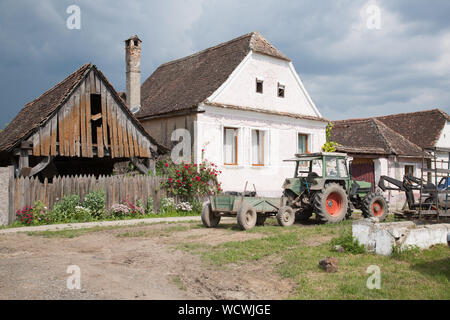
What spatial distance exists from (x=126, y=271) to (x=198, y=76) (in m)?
14.6

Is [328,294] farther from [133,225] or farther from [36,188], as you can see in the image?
[36,188]

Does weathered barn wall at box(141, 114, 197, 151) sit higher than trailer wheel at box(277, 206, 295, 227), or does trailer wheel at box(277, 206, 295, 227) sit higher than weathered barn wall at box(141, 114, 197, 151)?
weathered barn wall at box(141, 114, 197, 151)

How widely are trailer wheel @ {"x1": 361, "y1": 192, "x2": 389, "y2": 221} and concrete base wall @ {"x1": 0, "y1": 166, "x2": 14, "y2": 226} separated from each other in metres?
10.4

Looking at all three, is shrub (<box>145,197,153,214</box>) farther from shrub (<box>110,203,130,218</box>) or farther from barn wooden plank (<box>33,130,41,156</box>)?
barn wooden plank (<box>33,130,41,156</box>)

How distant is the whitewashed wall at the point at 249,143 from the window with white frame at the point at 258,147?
256 millimetres

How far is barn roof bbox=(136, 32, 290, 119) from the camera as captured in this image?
18.1 m

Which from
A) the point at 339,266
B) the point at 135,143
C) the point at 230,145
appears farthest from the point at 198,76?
the point at 339,266

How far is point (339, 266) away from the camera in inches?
261

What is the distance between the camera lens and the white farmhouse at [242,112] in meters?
17.5

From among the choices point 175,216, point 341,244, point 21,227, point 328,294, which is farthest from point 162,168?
point 328,294

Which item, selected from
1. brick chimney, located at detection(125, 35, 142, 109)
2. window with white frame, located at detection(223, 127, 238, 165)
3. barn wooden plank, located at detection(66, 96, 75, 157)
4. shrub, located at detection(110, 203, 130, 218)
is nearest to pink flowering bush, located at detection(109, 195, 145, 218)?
shrub, located at detection(110, 203, 130, 218)

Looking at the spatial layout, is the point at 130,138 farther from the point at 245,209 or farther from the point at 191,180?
the point at 245,209

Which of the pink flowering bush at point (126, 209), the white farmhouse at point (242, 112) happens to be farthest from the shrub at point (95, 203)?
the white farmhouse at point (242, 112)
